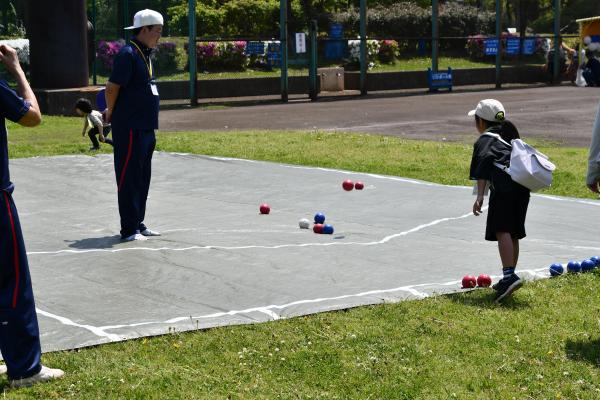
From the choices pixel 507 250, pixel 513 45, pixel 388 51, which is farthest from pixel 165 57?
pixel 507 250

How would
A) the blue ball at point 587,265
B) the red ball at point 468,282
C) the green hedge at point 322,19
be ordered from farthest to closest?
the green hedge at point 322,19
the blue ball at point 587,265
the red ball at point 468,282

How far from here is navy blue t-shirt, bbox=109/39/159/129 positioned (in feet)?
31.6

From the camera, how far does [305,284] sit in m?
7.96

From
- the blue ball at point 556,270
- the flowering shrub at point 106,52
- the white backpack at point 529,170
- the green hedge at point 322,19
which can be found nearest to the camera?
the white backpack at point 529,170

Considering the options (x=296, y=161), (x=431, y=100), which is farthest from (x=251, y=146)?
(x=431, y=100)

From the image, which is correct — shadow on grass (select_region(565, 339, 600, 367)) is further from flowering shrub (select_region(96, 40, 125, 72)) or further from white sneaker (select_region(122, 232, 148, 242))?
flowering shrub (select_region(96, 40, 125, 72))

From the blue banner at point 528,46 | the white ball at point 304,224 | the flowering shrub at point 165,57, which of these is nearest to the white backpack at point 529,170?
the white ball at point 304,224

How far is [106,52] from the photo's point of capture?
27234 millimetres

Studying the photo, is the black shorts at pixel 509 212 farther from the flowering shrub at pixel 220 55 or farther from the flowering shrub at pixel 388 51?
the flowering shrub at pixel 388 51

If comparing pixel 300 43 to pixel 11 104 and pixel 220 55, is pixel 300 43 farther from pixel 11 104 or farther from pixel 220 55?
pixel 11 104

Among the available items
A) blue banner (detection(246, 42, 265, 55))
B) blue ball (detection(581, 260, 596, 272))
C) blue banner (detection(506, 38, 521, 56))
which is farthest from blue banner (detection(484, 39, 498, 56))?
blue ball (detection(581, 260, 596, 272))

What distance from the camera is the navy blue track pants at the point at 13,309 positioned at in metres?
5.66

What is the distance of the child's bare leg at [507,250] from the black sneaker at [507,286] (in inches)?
4.3

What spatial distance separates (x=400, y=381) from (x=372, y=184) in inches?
291
